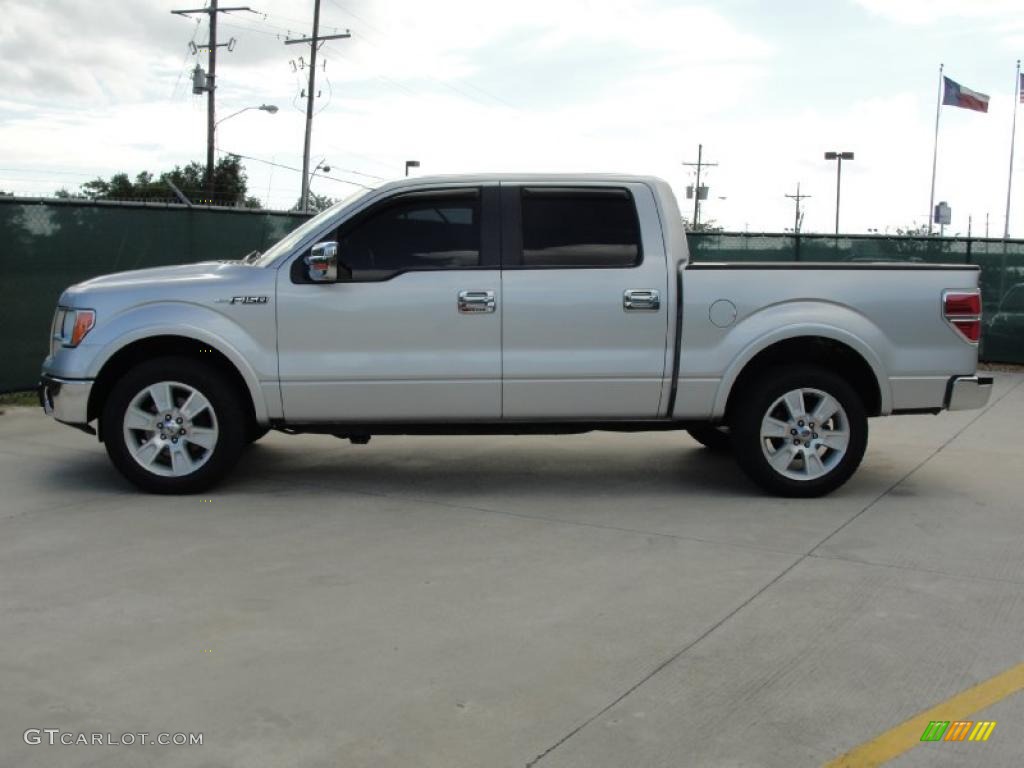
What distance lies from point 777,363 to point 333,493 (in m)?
2.98

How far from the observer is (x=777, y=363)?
23.5ft

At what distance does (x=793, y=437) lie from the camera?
705 centimetres

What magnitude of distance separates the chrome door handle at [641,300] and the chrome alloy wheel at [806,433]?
3.28 feet

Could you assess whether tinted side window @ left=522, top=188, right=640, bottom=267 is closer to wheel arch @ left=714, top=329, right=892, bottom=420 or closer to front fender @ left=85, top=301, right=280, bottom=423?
wheel arch @ left=714, top=329, right=892, bottom=420

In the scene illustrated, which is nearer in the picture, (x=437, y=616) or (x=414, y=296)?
(x=437, y=616)

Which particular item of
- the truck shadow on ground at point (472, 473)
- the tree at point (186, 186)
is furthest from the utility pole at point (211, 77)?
the truck shadow on ground at point (472, 473)

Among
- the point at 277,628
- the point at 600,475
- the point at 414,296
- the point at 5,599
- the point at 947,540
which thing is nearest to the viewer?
the point at 277,628

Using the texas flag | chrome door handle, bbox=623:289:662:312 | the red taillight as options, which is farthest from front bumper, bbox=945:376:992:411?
the texas flag

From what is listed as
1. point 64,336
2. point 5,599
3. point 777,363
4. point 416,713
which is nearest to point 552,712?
point 416,713

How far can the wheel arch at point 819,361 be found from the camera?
6926 millimetres

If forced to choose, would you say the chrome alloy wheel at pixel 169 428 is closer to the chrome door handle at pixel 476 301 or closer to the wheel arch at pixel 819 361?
the chrome door handle at pixel 476 301

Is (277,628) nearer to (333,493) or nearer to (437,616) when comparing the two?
(437,616)

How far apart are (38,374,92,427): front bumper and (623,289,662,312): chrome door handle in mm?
3369

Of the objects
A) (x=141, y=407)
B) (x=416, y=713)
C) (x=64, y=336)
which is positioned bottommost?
(x=416, y=713)
